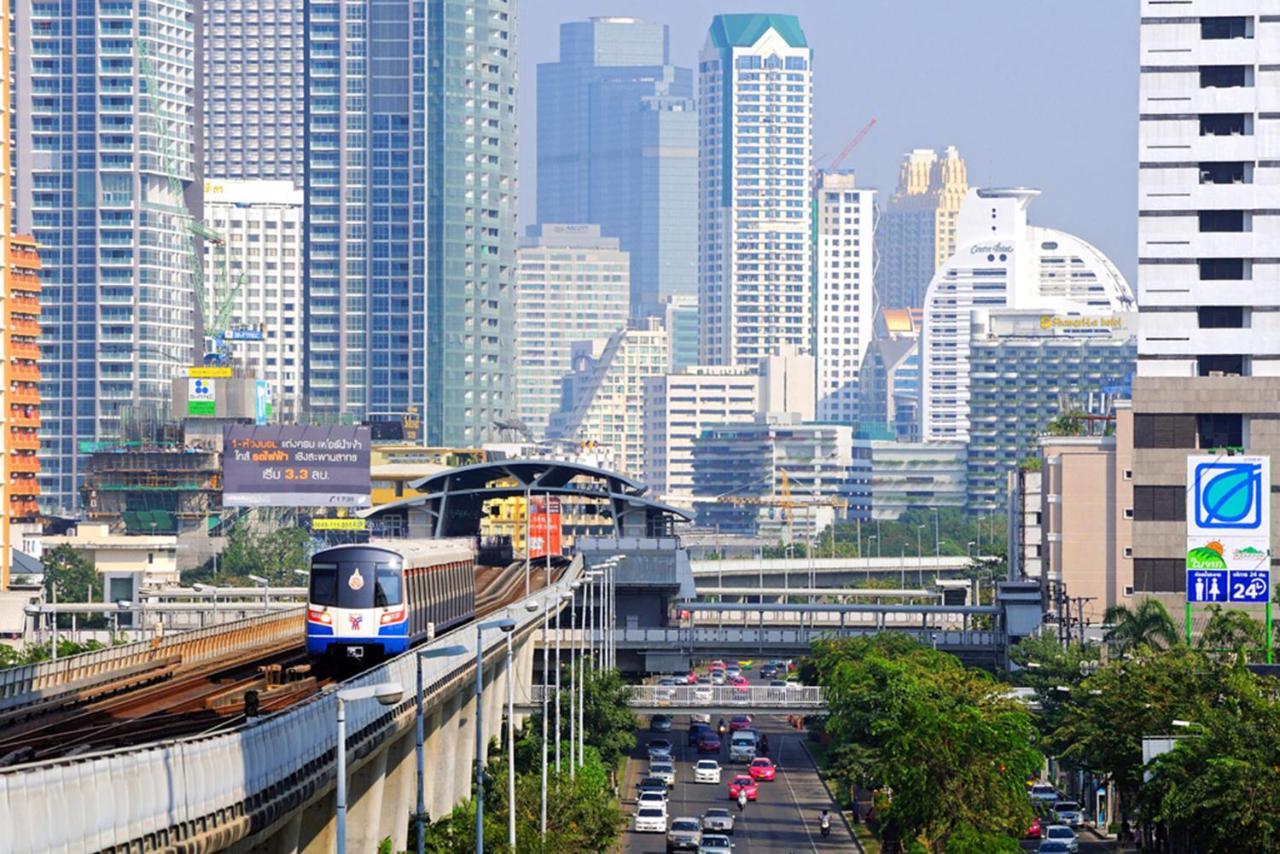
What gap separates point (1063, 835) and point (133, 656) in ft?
130

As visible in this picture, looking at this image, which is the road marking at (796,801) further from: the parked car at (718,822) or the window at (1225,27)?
the window at (1225,27)

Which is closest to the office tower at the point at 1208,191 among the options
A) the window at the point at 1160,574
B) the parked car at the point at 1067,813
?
the window at the point at 1160,574

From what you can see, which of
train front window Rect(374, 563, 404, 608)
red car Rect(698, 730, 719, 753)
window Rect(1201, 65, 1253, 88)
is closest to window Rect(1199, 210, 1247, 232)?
window Rect(1201, 65, 1253, 88)

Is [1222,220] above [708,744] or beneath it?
above

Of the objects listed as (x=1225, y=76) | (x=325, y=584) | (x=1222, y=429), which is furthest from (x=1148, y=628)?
(x=325, y=584)

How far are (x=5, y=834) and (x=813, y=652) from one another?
13131 cm

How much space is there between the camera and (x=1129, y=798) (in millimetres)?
102938

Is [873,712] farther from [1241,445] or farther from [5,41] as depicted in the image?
[5,41]

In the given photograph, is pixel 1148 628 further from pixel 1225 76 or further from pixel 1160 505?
pixel 1225 76

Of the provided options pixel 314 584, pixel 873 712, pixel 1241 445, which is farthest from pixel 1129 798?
pixel 1241 445

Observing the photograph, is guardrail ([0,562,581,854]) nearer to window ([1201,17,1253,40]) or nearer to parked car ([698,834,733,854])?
parked car ([698,834,733,854])

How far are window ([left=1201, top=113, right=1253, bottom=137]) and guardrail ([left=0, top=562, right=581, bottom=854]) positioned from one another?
10521cm

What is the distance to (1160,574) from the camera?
152625 millimetres

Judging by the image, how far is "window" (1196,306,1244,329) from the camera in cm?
15675
